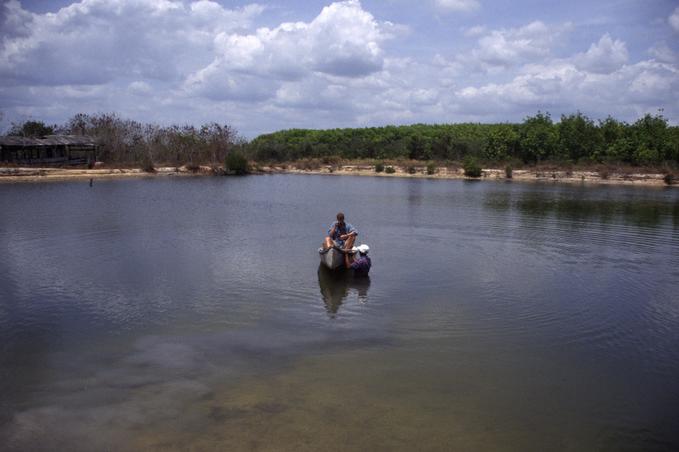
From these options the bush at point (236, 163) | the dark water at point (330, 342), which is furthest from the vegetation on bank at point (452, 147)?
the dark water at point (330, 342)

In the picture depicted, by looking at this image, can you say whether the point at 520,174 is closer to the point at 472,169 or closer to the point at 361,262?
the point at 472,169

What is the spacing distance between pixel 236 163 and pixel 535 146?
38.1 m

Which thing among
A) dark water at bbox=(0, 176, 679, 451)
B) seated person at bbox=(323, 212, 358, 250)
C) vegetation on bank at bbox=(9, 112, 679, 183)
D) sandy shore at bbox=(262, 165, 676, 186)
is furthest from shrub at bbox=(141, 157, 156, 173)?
seated person at bbox=(323, 212, 358, 250)

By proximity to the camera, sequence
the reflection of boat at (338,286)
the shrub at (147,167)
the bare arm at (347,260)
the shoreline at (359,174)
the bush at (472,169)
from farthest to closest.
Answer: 1. the bush at (472,169)
2. the shrub at (147,167)
3. the shoreline at (359,174)
4. the bare arm at (347,260)
5. the reflection of boat at (338,286)

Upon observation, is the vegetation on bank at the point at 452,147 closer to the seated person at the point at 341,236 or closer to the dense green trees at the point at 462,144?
the dense green trees at the point at 462,144

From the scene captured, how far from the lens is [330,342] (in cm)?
1030

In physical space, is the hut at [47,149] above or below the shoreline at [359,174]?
above

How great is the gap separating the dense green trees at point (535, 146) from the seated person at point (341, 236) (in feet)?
189

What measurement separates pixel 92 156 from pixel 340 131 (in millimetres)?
52376

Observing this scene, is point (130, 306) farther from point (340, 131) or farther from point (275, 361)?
point (340, 131)

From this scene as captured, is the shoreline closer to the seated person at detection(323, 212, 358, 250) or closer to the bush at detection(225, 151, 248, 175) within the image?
the bush at detection(225, 151, 248, 175)

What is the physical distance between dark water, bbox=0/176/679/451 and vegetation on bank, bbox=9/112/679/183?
43411mm

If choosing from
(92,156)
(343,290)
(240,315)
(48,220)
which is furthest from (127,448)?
(92,156)

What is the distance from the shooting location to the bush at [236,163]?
204ft
